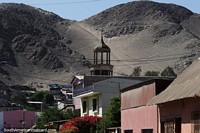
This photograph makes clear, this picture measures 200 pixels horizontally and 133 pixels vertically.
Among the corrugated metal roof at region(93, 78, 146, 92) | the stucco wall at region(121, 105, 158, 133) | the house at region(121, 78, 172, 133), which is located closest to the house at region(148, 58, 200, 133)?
the stucco wall at region(121, 105, 158, 133)

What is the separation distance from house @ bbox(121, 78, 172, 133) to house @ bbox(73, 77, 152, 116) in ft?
64.8

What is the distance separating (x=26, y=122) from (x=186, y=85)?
68.2m

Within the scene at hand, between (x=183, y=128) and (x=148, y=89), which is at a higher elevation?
(x=148, y=89)

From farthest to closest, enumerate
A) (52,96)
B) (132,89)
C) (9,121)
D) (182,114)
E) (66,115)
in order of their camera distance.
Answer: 1. (52,96)
2. (9,121)
3. (66,115)
4. (132,89)
5. (182,114)

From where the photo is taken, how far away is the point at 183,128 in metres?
18.9

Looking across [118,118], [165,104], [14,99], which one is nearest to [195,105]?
[165,104]

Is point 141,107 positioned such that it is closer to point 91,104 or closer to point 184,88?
point 184,88

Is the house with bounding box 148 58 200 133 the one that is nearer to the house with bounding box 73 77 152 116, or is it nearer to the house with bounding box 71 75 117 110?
the house with bounding box 73 77 152 116

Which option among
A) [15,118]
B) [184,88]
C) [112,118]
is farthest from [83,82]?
[184,88]

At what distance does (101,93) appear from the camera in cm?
4831

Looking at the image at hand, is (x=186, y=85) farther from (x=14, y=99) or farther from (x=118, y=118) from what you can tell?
(x=14, y=99)

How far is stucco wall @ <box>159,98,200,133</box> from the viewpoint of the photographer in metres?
17.8

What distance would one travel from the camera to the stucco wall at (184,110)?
701 inches

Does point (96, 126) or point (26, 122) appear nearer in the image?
point (96, 126)
